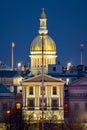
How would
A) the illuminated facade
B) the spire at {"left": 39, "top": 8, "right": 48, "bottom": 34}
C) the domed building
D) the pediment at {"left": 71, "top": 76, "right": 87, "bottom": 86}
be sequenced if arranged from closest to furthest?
1. the illuminated facade
2. the pediment at {"left": 71, "top": 76, "right": 87, "bottom": 86}
3. the domed building
4. the spire at {"left": 39, "top": 8, "right": 48, "bottom": 34}

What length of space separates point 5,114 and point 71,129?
36.0 ft

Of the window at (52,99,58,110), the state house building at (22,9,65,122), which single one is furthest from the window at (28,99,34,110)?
the window at (52,99,58,110)

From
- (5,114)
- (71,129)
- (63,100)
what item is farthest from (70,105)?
(71,129)

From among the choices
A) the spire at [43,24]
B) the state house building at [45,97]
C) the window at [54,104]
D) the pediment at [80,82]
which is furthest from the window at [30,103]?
the spire at [43,24]

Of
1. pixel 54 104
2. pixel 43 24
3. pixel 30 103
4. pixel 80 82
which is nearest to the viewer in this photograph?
pixel 54 104

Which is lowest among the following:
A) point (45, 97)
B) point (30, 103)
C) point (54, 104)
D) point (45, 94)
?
point (54, 104)

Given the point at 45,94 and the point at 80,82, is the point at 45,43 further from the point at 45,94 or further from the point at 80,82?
the point at 45,94

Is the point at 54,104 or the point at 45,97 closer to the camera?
the point at 54,104

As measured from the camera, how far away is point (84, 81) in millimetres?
122250

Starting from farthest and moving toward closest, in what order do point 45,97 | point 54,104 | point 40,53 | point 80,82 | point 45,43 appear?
point 45,43 < point 40,53 < point 80,82 < point 45,97 < point 54,104

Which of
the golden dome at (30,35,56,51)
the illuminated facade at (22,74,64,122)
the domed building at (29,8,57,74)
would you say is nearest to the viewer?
the illuminated facade at (22,74,64,122)

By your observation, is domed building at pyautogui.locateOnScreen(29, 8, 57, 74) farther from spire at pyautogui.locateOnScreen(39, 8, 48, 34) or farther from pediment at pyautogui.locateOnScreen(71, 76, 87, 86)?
pediment at pyautogui.locateOnScreen(71, 76, 87, 86)

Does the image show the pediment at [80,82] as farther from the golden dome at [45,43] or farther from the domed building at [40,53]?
the golden dome at [45,43]

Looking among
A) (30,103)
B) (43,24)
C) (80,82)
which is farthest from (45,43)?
(30,103)
